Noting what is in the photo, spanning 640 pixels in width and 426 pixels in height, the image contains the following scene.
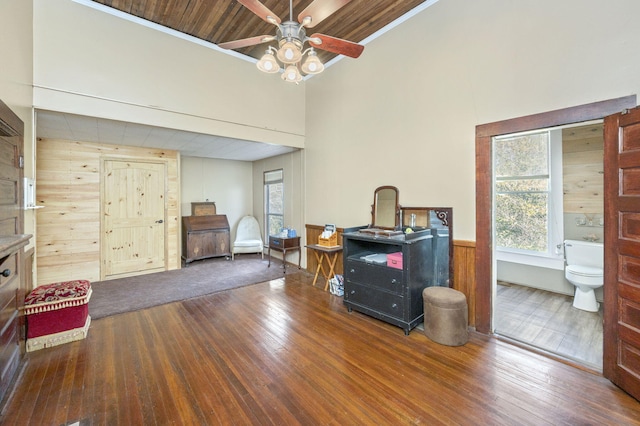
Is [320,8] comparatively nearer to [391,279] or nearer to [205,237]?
[391,279]

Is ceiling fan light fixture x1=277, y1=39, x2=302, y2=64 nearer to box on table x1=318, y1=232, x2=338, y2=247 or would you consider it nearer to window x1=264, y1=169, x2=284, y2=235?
box on table x1=318, y1=232, x2=338, y2=247

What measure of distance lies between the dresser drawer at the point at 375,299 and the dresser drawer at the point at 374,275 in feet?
0.20

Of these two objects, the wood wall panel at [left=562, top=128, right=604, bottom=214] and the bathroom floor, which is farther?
the wood wall panel at [left=562, top=128, right=604, bottom=214]

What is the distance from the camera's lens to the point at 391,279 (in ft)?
9.28

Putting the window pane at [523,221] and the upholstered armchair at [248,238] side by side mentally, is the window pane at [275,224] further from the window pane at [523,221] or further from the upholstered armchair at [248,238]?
the window pane at [523,221]

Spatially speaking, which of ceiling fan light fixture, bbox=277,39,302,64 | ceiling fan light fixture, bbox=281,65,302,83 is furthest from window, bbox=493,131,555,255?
ceiling fan light fixture, bbox=277,39,302,64

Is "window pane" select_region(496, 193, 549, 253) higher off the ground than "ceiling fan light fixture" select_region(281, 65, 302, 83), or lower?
lower

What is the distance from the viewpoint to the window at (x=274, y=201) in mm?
6051

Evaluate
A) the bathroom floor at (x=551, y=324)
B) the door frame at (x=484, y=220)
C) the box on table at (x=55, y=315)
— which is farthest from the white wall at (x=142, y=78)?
the bathroom floor at (x=551, y=324)

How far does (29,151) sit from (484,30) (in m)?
4.90

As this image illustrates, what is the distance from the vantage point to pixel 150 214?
198 inches

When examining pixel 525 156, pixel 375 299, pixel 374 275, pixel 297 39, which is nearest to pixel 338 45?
pixel 297 39

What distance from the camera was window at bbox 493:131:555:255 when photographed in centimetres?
398

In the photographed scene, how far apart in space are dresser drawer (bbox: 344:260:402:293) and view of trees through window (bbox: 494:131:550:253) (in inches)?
110
